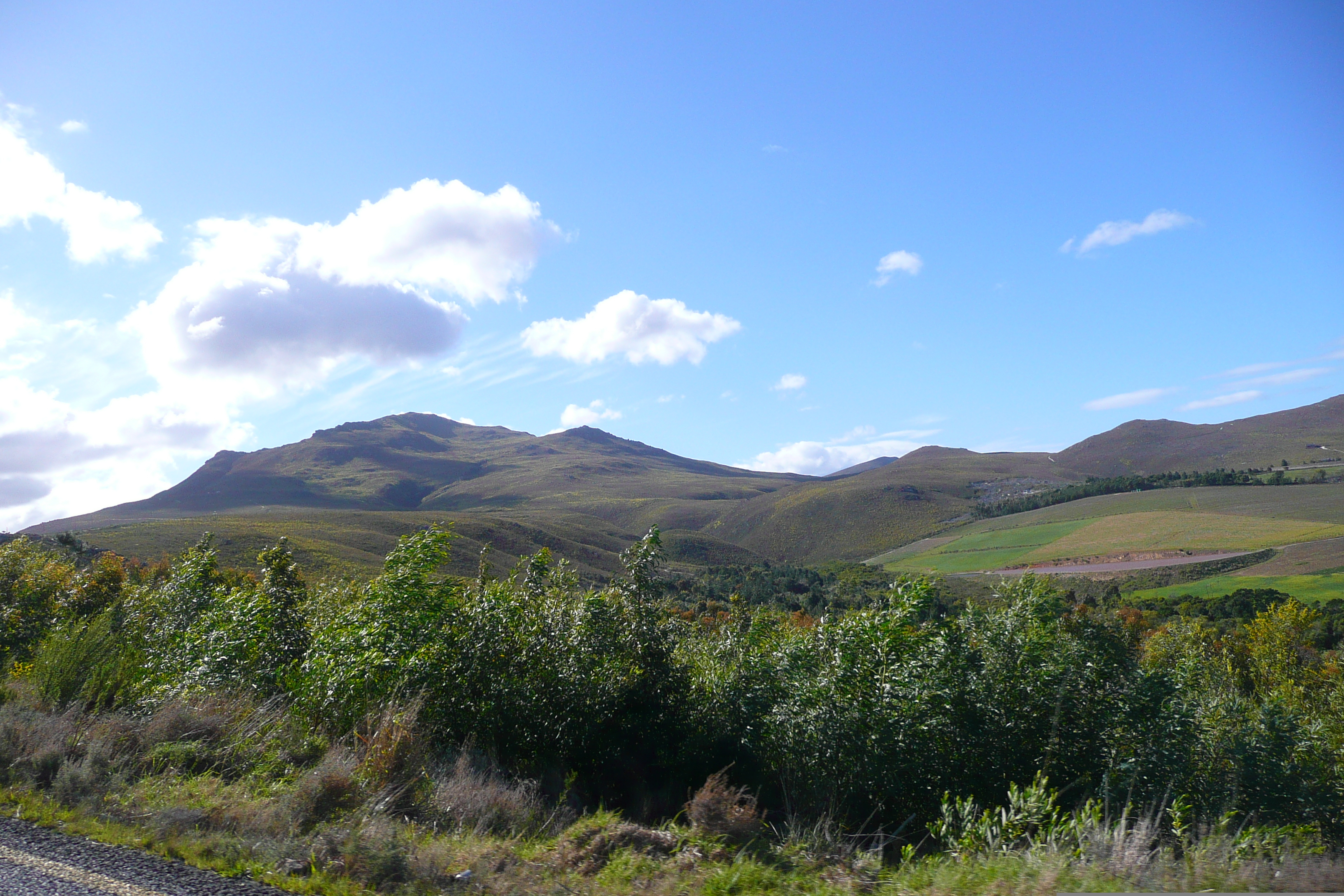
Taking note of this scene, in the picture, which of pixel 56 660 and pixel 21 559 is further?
pixel 21 559

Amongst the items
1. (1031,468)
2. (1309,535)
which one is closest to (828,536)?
(1309,535)

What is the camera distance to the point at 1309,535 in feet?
255

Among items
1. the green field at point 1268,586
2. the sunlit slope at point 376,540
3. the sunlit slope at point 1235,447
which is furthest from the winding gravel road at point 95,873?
the sunlit slope at point 1235,447

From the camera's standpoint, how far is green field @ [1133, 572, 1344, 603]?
5653cm

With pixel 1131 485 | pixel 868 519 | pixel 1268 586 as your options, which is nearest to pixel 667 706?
pixel 1268 586

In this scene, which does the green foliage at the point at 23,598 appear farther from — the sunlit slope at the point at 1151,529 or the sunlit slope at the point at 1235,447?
the sunlit slope at the point at 1235,447

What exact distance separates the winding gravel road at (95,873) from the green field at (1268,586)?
71.8 metres

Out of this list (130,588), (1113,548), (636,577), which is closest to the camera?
(636,577)

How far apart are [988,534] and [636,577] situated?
109 m

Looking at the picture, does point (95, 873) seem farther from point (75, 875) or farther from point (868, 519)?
point (868, 519)

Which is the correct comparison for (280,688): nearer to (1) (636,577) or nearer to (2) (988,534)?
(1) (636,577)

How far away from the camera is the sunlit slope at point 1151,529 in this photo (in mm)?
81500

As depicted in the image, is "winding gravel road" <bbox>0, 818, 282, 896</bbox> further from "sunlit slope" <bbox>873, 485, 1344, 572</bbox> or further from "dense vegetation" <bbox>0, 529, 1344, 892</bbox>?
"sunlit slope" <bbox>873, 485, 1344, 572</bbox>

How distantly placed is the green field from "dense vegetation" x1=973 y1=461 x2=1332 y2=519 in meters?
61.6
